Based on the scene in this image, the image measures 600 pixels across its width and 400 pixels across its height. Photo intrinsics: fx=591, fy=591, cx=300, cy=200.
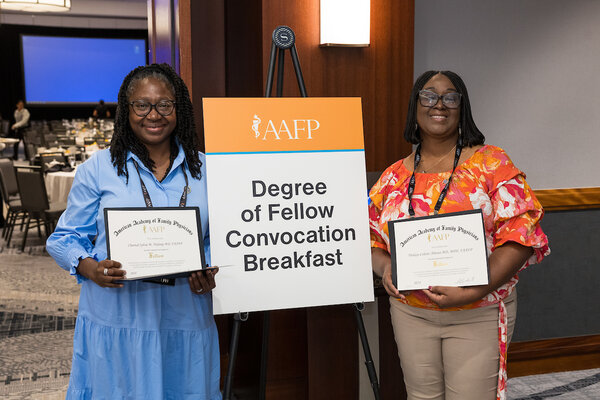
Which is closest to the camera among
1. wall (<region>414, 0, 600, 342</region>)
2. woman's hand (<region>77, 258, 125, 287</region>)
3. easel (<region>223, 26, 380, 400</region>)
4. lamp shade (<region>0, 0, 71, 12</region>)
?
woman's hand (<region>77, 258, 125, 287</region>)

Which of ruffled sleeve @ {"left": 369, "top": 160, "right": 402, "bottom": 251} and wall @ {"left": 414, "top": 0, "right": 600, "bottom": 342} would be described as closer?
ruffled sleeve @ {"left": 369, "top": 160, "right": 402, "bottom": 251}

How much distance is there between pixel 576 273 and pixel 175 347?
2.64 meters

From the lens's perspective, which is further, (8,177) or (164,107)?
(8,177)

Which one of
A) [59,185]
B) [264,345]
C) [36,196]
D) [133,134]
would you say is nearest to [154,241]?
[133,134]

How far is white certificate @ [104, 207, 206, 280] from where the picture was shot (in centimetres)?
176

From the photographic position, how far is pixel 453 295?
1823 mm

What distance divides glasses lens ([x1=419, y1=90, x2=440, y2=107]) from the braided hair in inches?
30.7

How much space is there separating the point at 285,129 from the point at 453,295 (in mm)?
868

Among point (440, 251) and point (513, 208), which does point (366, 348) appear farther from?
point (513, 208)

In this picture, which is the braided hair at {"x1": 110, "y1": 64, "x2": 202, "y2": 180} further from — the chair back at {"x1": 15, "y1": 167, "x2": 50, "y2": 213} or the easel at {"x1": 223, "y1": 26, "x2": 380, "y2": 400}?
the chair back at {"x1": 15, "y1": 167, "x2": 50, "y2": 213}

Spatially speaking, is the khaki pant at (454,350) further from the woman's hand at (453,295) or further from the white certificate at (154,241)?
the white certificate at (154,241)

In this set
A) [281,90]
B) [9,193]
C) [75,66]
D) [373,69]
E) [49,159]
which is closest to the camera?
[281,90]

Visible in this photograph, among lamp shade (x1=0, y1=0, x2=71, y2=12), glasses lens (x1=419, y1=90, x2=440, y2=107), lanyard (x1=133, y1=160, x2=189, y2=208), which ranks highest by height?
lamp shade (x1=0, y1=0, x2=71, y2=12)

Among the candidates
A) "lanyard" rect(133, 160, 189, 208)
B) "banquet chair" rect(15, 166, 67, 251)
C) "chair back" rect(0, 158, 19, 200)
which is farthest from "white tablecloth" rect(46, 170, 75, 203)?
"lanyard" rect(133, 160, 189, 208)
